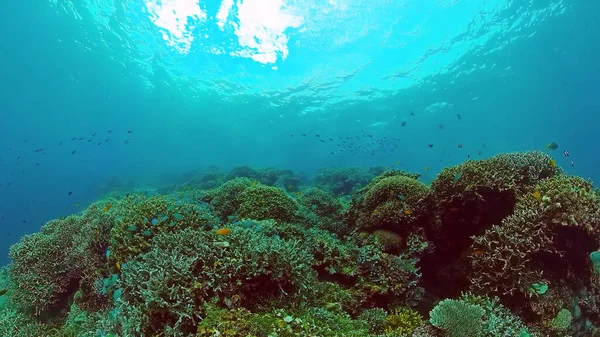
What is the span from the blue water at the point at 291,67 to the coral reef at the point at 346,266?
14439 millimetres

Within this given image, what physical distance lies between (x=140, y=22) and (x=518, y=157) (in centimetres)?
3631

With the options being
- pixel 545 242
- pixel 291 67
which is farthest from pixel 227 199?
pixel 291 67

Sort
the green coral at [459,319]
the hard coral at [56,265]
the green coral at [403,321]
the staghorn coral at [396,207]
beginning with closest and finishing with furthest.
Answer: the green coral at [459,319] → the green coral at [403,321] → the hard coral at [56,265] → the staghorn coral at [396,207]

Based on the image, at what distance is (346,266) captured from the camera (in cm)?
648

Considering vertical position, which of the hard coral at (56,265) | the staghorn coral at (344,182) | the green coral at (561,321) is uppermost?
the staghorn coral at (344,182)

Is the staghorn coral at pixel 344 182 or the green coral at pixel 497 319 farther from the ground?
the staghorn coral at pixel 344 182

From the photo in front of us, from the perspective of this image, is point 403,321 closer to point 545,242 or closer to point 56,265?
point 545,242

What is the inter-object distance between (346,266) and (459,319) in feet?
7.89

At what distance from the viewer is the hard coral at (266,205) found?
307 inches

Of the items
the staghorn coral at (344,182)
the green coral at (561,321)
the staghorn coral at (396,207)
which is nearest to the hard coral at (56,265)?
the staghorn coral at (396,207)

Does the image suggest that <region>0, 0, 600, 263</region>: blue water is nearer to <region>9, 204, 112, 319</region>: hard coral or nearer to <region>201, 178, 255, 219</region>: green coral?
<region>9, 204, 112, 319</region>: hard coral

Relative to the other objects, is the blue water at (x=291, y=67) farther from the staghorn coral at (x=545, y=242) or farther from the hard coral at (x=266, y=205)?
the staghorn coral at (x=545, y=242)

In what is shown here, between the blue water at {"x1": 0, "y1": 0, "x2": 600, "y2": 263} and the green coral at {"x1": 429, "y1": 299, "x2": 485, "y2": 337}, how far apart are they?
66.3 ft

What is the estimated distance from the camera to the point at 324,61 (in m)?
37.2
